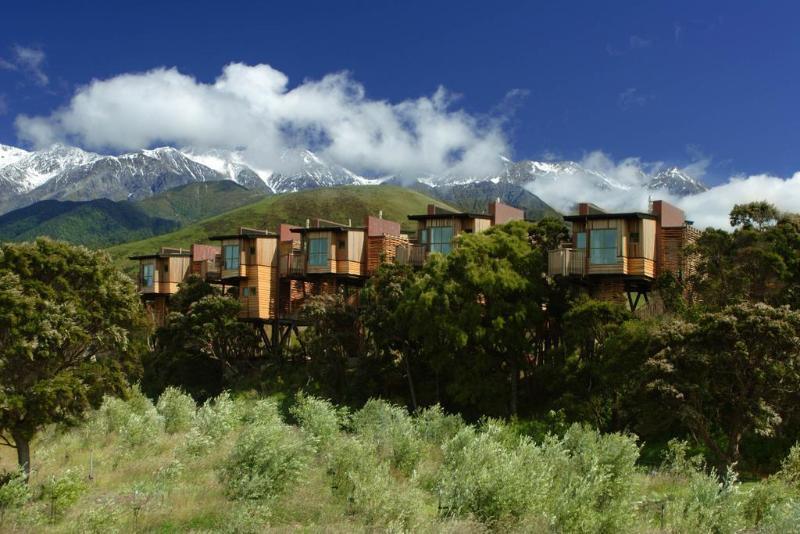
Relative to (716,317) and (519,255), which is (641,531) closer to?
(716,317)

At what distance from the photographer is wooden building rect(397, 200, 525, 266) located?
42.8m

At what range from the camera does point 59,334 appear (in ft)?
73.6

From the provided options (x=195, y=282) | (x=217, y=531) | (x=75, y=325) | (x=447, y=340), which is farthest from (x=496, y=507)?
(x=195, y=282)

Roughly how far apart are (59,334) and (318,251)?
75.4ft

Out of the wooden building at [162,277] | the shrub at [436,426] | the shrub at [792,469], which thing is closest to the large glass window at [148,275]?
the wooden building at [162,277]

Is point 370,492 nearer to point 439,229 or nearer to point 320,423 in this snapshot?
point 320,423

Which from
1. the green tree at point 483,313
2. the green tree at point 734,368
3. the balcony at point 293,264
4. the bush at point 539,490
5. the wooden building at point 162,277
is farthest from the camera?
the wooden building at point 162,277

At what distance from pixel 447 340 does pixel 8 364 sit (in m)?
17.7

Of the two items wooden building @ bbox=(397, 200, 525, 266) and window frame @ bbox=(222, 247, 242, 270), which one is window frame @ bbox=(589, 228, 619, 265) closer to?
wooden building @ bbox=(397, 200, 525, 266)

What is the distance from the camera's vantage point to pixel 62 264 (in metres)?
23.8

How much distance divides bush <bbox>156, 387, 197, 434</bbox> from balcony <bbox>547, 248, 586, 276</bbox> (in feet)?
56.2

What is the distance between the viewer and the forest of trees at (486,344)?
22594 millimetres

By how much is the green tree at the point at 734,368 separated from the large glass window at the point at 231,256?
30.4m

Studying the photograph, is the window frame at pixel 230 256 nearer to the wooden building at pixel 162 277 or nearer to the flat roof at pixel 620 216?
the wooden building at pixel 162 277
